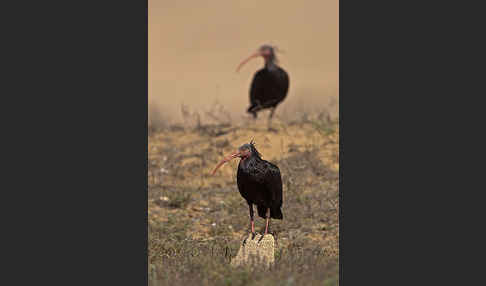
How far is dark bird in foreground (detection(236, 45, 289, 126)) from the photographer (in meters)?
11.9

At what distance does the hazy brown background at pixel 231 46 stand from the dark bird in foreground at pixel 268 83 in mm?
109

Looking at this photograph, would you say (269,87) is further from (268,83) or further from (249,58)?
(249,58)

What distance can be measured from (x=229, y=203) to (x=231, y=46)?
2479 mm

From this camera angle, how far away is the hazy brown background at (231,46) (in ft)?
35.5

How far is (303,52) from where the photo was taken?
1159cm

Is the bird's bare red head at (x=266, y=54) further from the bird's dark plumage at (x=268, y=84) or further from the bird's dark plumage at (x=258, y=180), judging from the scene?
the bird's dark plumage at (x=258, y=180)

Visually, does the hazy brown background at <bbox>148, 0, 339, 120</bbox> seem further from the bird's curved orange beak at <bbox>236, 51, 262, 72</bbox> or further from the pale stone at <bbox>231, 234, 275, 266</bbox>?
the pale stone at <bbox>231, 234, 275, 266</bbox>

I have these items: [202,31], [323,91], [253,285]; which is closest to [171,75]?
[202,31]

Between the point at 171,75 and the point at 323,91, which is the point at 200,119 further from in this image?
the point at 323,91

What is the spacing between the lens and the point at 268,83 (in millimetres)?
12250

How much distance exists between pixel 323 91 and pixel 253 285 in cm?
523

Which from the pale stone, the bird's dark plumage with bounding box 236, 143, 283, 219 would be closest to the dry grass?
the pale stone

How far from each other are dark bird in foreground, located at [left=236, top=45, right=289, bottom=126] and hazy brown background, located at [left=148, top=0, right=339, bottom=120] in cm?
11

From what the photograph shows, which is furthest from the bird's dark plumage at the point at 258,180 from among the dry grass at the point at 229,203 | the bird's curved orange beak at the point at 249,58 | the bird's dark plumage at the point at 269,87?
the bird's dark plumage at the point at 269,87
